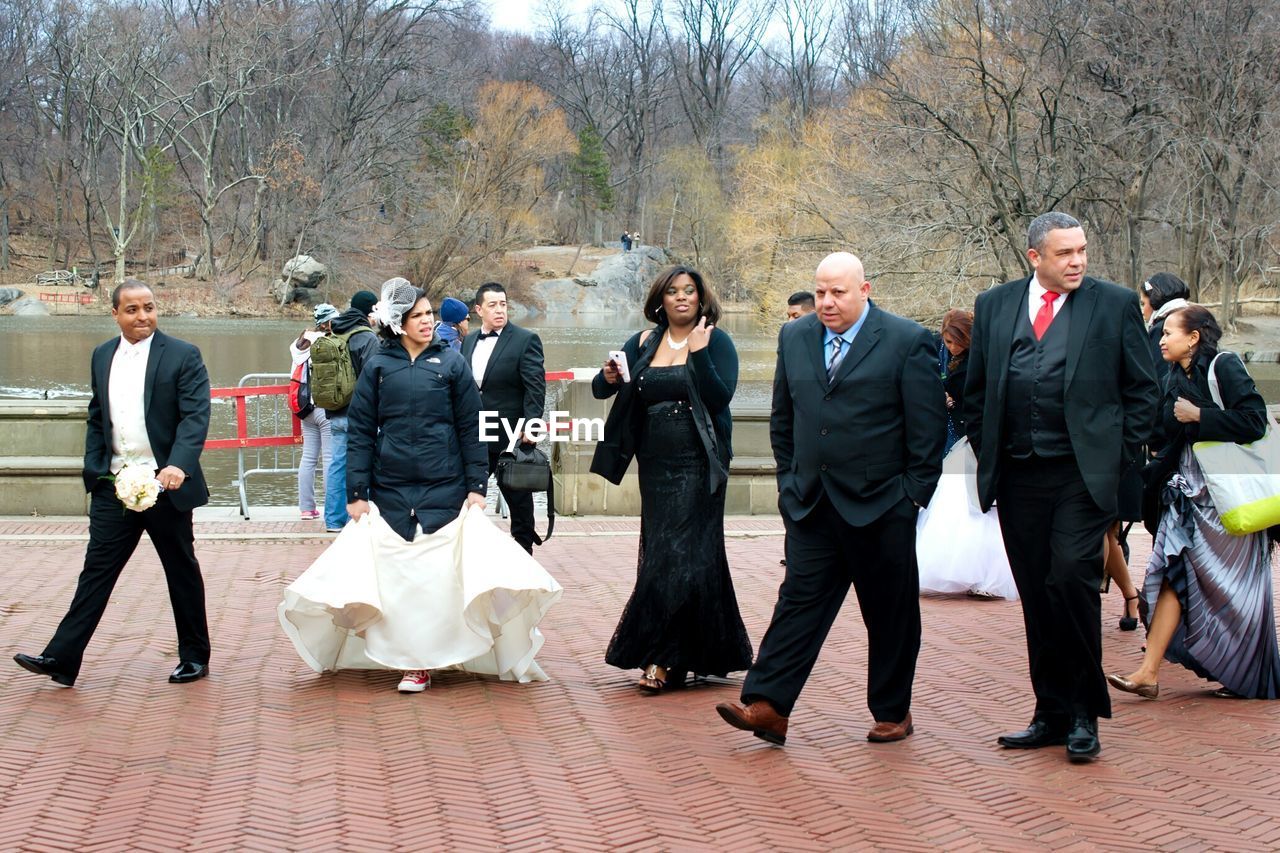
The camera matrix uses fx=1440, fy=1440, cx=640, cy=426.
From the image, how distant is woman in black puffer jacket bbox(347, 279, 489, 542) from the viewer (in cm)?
655

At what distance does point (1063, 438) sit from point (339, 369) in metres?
6.90

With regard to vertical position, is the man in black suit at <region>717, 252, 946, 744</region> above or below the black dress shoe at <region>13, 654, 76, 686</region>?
above

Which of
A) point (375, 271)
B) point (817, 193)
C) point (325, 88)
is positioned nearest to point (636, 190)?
point (325, 88)

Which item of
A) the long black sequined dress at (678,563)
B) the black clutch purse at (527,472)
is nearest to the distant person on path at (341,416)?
the black clutch purse at (527,472)

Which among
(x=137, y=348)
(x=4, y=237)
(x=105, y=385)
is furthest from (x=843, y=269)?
(x=4, y=237)

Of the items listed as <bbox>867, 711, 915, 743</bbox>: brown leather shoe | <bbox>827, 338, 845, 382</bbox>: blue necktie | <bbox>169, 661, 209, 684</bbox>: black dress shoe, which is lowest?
<bbox>169, 661, 209, 684</bbox>: black dress shoe

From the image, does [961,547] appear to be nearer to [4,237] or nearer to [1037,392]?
[1037,392]

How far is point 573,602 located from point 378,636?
2.32 m

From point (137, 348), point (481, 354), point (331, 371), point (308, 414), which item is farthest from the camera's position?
point (308, 414)

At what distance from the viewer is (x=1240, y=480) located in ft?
20.5

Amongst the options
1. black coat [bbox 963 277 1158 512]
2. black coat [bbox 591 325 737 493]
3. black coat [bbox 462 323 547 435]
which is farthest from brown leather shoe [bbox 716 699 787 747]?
black coat [bbox 462 323 547 435]

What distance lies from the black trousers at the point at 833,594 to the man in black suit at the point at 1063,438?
402 millimetres

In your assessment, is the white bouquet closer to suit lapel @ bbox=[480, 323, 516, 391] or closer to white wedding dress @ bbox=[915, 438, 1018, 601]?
suit lapel @ bbox=[480, 323, 516, 391]

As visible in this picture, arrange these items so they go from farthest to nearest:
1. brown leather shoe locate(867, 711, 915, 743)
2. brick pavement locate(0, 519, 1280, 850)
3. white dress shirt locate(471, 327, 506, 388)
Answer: white dress shirt locate(471, 327, 506, 388)
brown leather shoe locate(867, 711, 915, 743)
brick pavement locate(0, 519, 1280, 850)
